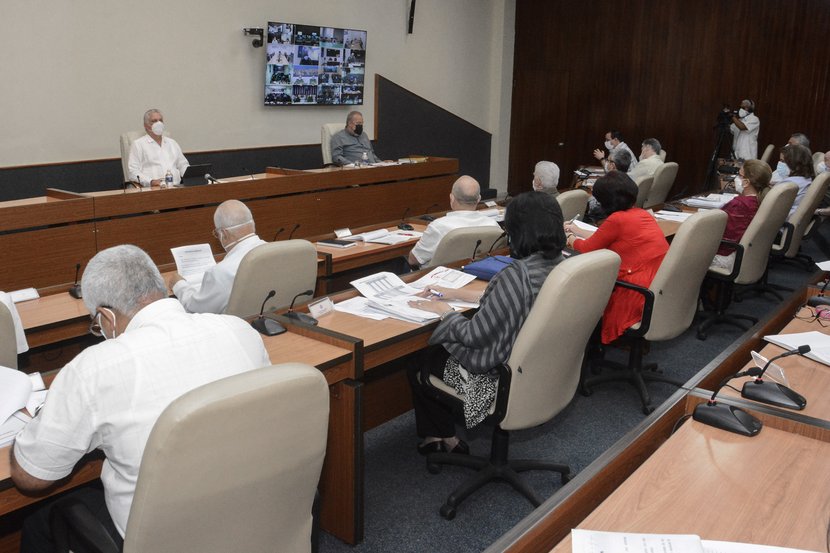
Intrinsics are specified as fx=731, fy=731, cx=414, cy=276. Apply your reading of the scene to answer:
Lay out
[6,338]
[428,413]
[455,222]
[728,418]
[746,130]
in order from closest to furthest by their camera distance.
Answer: [728,418], [6,338], [428,413], [455,222], [746,130]

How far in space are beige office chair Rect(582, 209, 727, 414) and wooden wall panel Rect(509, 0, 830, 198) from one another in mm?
6779

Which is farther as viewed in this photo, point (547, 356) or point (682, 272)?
point (682, 272)

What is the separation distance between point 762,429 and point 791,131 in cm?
878

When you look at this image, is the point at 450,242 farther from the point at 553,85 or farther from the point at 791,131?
the point at 553,85

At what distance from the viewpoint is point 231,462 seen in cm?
145

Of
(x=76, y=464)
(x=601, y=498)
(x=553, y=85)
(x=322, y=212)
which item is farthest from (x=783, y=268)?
(x=76, y=464)

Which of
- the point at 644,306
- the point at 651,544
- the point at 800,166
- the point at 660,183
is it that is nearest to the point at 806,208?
the point at 800,166

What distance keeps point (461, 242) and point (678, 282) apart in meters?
1.08

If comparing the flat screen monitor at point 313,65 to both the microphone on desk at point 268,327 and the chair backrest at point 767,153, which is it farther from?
the microphone on desk at point 268,327

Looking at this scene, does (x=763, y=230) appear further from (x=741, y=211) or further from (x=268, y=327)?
(x=268, y=327)

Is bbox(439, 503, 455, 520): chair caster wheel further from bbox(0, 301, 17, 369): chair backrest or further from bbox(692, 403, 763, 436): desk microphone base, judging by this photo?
bbox(0, 301, 17, 369): chair backrest

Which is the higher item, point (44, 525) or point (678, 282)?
point (678, 282)

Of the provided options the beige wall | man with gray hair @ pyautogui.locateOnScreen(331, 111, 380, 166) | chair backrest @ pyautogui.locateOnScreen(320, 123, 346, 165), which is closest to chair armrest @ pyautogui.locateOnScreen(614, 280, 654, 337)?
man with gray hair @ pyautogui.locateOnScreen(331, 111, 380, 166)

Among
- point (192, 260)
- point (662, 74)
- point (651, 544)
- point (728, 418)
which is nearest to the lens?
point (651, 544)
